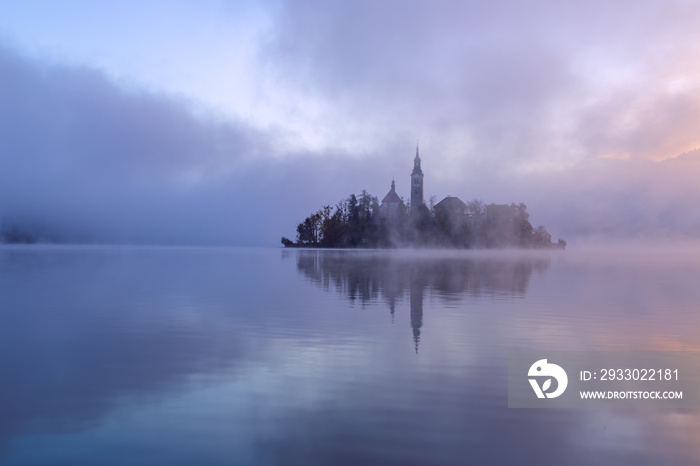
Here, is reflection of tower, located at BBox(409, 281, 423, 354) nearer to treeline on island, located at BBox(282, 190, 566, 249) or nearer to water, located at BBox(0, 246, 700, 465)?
water, located at BBox(0, 246, 700, 465)

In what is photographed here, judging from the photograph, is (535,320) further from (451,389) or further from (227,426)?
(227,426)

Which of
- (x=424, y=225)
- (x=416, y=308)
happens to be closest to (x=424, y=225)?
(x=424, y=225)

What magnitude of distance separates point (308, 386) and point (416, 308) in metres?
10.9

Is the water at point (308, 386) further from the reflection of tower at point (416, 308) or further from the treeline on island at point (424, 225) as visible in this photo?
the treeline on island at point (424, 225)

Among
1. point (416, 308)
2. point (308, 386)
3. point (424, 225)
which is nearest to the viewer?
point (308, 386)

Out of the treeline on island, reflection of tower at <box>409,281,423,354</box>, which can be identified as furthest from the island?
reflection of tower at <box>409,281,423,354</box>

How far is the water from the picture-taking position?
7.30m

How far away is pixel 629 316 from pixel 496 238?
493 ft

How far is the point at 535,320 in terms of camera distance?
58.7 ft

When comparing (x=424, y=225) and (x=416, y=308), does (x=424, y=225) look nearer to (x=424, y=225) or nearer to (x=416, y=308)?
(x=424, y=225)

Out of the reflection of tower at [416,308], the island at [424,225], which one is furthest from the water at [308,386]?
the island at [424,225]

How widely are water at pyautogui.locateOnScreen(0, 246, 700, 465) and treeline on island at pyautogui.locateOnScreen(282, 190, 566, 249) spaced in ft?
456

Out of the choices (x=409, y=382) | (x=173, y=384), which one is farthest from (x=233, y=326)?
(x=409, y=382)

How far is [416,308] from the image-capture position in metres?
20.4
